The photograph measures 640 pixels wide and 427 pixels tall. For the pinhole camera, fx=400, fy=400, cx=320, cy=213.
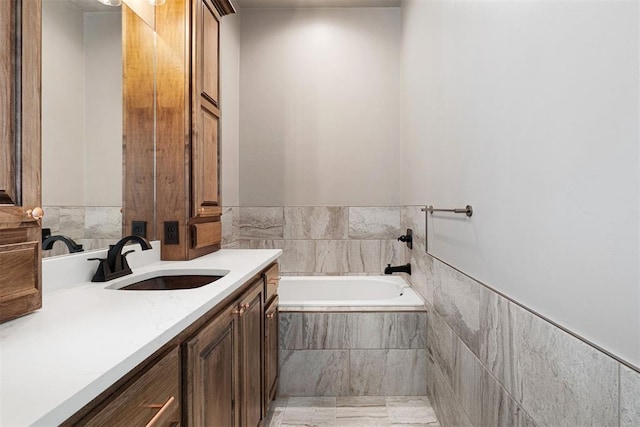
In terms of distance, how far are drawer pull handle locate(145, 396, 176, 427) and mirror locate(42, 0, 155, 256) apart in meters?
0.74

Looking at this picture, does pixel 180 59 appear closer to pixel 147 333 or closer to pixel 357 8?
pixel 147 333

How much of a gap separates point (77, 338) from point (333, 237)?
267cm

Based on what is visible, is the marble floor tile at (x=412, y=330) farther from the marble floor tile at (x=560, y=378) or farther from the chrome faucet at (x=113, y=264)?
the chrome faucet at (x=113, y=264)

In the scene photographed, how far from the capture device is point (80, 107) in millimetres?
1462

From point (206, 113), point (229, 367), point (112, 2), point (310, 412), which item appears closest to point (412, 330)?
point (310, 412)

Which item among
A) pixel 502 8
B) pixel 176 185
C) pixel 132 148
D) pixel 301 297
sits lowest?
pixel 301 297

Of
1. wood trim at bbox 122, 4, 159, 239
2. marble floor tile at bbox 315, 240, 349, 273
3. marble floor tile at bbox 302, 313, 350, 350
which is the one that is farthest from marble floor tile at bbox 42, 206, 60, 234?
marble floor tile at bbox 315, 240, 349, 273

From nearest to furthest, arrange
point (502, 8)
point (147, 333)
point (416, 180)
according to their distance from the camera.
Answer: point (147, 333), point (502, 8), point (416, 180)

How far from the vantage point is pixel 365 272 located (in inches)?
133

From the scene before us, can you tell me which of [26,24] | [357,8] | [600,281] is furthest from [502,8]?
[357,8]

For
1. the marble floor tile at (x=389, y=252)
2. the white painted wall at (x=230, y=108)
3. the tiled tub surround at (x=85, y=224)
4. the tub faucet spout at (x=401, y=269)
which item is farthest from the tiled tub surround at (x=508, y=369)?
the white painted wall at (x=230, y=108)

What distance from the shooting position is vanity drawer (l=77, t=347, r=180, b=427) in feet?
2.17

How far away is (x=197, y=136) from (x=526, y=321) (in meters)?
1.69

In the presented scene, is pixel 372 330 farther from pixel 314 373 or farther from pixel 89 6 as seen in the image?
pixel 89 6
